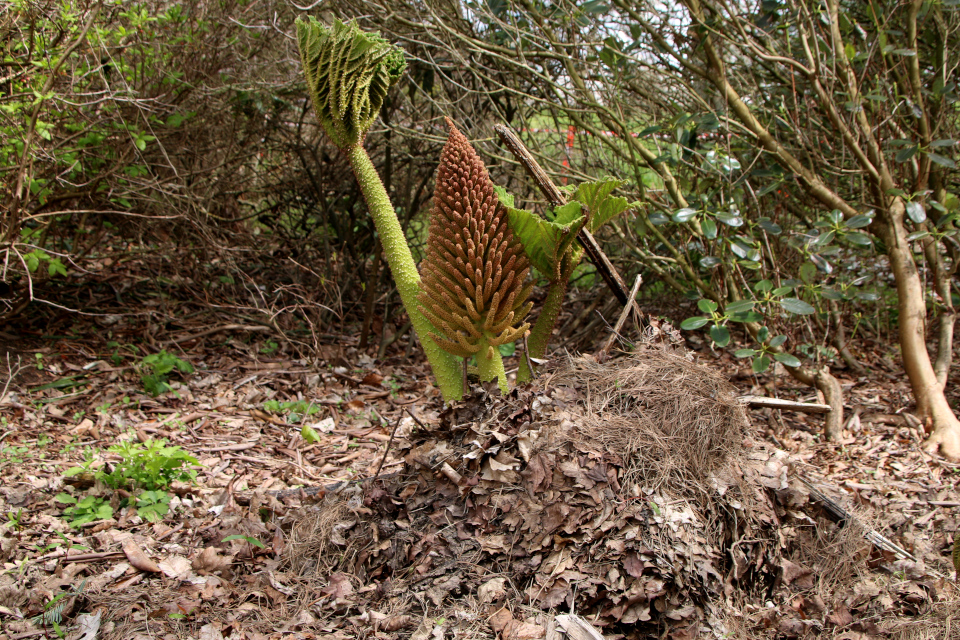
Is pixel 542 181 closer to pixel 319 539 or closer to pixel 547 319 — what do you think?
pixel 547 319

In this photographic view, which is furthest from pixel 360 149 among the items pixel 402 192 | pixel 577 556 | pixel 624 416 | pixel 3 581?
pixel 402 192

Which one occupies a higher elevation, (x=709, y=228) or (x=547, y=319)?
(x=709, y=228)

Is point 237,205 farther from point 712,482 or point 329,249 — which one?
point 712,482

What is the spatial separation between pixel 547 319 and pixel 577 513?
2.67ft

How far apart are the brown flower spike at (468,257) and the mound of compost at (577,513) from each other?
0.34 meters

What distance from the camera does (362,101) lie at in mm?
2662

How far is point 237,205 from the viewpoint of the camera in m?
5.47

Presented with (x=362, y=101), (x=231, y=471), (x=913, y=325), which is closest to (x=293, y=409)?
(x=231, y=471)

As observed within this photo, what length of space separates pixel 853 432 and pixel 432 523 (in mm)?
2731

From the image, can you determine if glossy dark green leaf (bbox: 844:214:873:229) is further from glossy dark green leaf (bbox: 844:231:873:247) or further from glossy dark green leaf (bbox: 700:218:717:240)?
glossy dark green leaf (bbox: 700:218:717:240)

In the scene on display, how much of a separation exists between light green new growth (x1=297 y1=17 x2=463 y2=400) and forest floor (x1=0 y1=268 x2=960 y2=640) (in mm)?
375

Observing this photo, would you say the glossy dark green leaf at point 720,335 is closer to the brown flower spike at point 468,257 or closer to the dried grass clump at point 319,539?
the brown flower spike at point 468,257

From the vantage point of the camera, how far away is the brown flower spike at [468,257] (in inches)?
96.7

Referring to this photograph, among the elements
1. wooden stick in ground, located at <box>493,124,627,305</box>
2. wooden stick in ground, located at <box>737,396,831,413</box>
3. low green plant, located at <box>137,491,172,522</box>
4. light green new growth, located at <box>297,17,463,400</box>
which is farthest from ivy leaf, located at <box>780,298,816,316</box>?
low green plant, located at <box>137,491,172,522</box>
